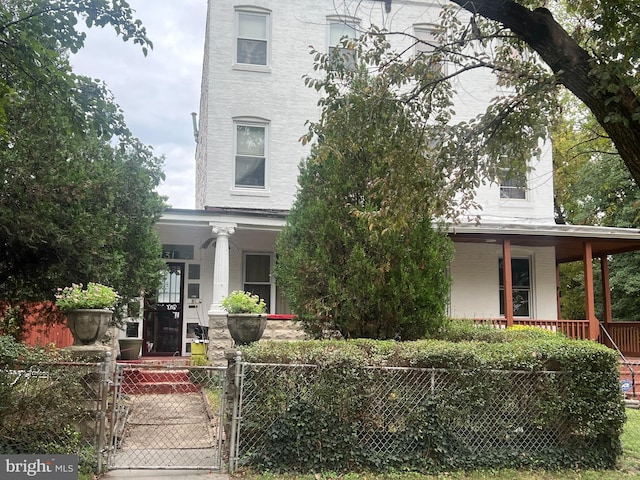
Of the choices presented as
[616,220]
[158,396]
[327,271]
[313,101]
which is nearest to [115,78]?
[327,271]

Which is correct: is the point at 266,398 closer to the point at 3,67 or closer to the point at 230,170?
the point at 3,67

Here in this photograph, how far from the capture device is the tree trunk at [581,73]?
17.6 feet

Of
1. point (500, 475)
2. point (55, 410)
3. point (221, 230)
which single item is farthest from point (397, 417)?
point (221, 230)

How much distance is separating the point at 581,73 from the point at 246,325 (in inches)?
214

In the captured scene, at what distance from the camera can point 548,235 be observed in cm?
1492

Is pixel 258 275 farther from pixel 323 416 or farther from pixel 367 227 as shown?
pixel 323 416

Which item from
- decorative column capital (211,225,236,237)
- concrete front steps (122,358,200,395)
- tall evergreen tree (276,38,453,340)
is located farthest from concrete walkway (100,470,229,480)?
decorative column capital (211,225,236,237)

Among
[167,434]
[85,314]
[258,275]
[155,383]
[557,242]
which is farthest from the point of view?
[557,242]

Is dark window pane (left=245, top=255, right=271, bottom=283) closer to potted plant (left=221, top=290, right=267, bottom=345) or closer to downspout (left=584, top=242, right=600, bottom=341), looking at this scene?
potted plant (left=221, top=290, right=267, bottom=345)

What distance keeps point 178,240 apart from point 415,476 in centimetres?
1064

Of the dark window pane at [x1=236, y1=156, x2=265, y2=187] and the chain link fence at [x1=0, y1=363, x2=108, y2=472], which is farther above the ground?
the dark window pane at [x1=236, y1=156, x2=265, y2=187]

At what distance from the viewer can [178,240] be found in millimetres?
15266

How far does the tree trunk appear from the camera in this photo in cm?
536

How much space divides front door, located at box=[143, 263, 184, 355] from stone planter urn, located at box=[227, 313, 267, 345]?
23.0 feet
